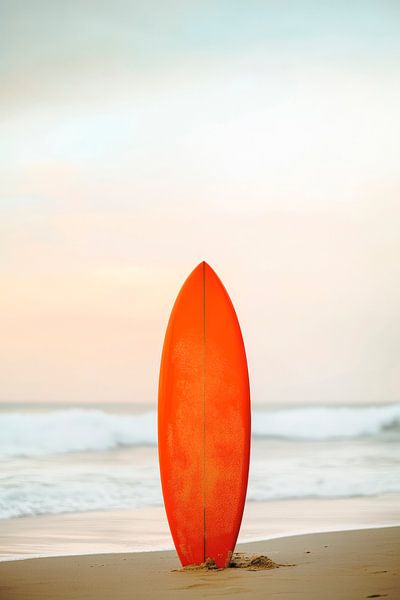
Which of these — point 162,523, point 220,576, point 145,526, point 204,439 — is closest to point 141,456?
point 162,523

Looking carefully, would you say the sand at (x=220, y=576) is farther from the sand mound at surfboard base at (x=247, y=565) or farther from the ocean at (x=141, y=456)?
the ocean at (x=141, y=456)

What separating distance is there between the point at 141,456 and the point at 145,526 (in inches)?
260

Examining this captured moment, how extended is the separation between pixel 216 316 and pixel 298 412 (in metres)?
15.7

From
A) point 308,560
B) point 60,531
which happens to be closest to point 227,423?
point 308,560

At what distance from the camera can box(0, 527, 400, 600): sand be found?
146 inches

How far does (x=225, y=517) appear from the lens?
15.1ft

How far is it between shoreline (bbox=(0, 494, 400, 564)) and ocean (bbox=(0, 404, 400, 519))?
45 centimetres

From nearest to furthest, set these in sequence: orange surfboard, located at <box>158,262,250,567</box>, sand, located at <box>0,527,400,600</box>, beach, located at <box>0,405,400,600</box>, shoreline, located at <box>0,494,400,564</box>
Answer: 1. sand, located at <box>0,527,400,600</box>
2. beach, located at <box>0,405,400,600</box>
3. orange surfboard, located at <box>158,262,250,567</box>
4. shoreline, located at <box>0,494,400,564</box>

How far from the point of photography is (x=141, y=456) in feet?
41.7

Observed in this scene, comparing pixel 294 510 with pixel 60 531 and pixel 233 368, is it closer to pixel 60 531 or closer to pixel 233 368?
pixel 60 531

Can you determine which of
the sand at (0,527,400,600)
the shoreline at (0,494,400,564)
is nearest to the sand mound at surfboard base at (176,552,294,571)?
the sand at (0,527,400,600)

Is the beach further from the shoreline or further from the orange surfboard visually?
the orange surfboard

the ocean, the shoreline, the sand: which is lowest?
the sand

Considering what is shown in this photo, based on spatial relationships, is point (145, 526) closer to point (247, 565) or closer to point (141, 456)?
point (247, 565)
